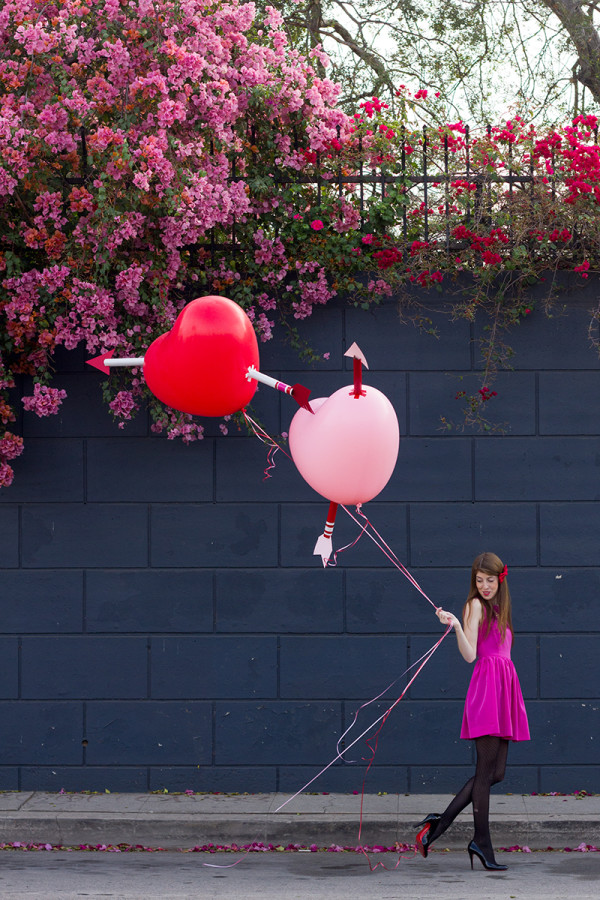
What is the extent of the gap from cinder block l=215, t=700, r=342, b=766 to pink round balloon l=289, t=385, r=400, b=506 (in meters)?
2.28

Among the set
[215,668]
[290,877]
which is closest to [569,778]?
[290,877]

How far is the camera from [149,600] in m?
6.73

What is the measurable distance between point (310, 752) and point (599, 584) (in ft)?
6.78

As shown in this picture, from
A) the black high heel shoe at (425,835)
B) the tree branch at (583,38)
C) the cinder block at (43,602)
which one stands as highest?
the tree branch at (583,38)

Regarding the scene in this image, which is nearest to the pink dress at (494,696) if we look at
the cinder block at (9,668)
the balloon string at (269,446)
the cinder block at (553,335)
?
the balloon string at (269,446)

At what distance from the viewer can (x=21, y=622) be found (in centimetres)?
674

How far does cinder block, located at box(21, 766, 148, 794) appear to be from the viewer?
6.69m

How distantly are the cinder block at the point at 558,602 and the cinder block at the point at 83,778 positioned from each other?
2.56 m

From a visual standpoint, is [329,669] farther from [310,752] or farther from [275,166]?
[275,166]

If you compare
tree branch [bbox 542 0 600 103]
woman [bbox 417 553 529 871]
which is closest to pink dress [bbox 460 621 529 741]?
woman [bbox 417 553 529 871]

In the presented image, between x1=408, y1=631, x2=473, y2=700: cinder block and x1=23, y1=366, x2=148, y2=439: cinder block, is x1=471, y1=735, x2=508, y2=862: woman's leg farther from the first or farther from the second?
x1=23, y1=366, x2=148, y2=439: cinder block

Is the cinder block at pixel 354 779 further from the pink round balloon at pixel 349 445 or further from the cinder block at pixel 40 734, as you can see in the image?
the pink round balloon at pixel 349 445

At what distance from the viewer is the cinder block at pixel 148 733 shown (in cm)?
668

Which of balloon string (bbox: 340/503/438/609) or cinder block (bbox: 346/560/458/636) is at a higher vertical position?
balloon string (bbox: 340/503/438/609)
